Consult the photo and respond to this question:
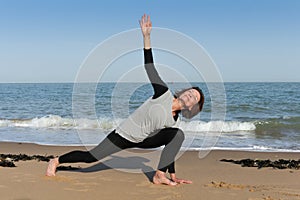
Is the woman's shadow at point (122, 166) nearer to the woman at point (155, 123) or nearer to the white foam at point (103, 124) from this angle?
the woman at point (155, 123)

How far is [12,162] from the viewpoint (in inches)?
242

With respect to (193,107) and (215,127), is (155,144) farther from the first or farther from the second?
(215,127)

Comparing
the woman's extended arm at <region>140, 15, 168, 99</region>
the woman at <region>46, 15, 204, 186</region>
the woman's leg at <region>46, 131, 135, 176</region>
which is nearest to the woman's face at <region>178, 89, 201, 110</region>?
the woman at <region>46, 15, 204, 186</region>

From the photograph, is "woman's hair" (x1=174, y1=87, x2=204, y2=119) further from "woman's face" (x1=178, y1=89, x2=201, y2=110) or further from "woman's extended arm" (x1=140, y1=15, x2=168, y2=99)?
"woman's extended arm" (x1=140, y1=15, x2=168, y2=99)

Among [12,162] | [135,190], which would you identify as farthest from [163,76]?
[12,162]

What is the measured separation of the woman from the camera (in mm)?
4508

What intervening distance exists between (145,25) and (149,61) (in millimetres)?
447

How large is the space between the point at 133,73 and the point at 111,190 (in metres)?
1.63

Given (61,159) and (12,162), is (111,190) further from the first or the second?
(12,162)

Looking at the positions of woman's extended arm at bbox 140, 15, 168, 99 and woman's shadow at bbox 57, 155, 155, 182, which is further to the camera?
woman's shadow at bbox 57, 155, 155, 182

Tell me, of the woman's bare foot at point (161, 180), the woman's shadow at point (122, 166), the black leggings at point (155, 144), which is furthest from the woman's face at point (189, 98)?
the woman's shadow at point (122, 166)

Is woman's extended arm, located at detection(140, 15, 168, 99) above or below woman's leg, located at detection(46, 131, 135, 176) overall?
above

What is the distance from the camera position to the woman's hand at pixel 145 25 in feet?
14.6

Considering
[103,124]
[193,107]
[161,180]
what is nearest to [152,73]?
[193,107]
